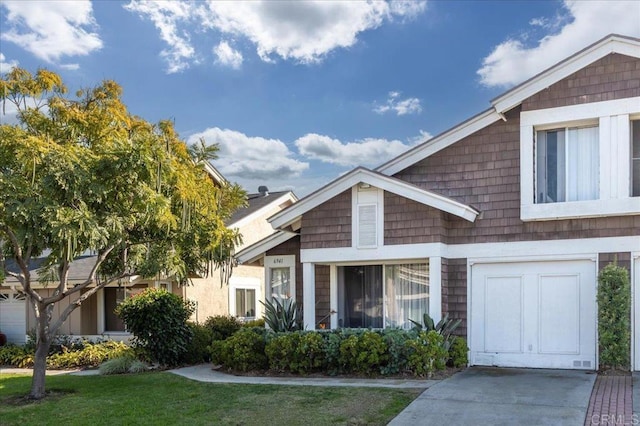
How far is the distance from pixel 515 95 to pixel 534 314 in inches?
185

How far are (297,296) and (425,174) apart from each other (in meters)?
4.56

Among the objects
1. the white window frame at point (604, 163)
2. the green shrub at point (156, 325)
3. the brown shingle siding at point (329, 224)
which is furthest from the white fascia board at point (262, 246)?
the white window frame at point (604, 163)

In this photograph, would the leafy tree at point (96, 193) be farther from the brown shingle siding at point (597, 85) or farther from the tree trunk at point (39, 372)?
the brown shingle siding at point (597, 85)

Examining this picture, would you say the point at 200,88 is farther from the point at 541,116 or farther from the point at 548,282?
the point at 548,282

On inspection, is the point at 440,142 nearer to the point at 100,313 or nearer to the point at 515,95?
the point at 515,95

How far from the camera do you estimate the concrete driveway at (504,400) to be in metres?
7.91

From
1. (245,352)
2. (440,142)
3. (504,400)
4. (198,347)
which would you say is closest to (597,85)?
(440,142)

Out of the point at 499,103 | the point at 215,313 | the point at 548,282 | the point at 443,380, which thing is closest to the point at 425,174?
the point at 499,103

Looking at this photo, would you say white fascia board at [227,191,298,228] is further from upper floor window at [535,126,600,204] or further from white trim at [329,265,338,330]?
upper floor window at [535,126,600,204]

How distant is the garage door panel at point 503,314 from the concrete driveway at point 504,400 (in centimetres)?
112

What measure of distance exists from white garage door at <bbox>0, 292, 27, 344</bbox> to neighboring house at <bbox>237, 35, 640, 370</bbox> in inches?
466

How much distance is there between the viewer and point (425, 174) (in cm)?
1382

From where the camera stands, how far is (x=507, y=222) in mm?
12656

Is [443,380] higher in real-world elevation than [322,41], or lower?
lower
